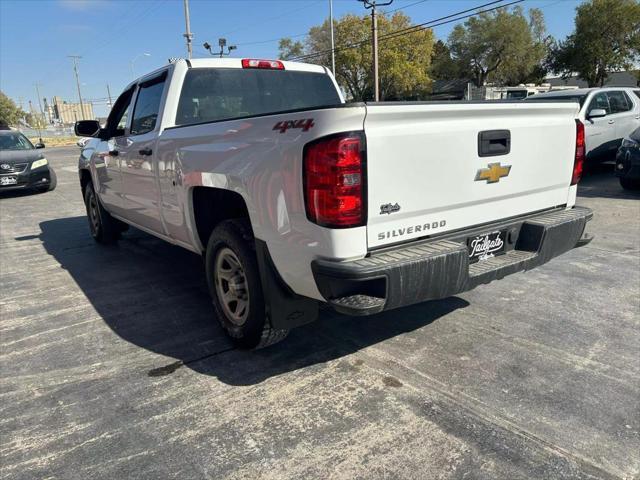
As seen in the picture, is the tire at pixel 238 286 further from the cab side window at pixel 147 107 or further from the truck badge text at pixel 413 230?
the cab side window at pixel 147 107

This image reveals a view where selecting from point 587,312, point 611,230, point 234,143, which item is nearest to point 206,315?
point 234,143

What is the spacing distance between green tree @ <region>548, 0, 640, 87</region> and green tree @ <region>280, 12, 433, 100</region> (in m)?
13.0

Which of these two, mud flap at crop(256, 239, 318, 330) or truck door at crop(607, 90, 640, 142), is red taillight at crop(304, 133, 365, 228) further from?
truck door at crop(607, 90, 640, 142)

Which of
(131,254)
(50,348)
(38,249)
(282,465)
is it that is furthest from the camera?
(38,249)

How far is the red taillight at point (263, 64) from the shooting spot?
4.44 metres

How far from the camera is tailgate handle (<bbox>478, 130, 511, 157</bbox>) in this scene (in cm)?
293

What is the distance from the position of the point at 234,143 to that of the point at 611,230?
18.2ft

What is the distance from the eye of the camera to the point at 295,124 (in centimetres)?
252

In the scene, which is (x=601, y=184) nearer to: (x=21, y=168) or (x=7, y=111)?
(x=21, y=168)

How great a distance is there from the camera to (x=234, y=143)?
9.84ft

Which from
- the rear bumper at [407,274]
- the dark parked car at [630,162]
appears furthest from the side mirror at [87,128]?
the dark parked car at [630,162]

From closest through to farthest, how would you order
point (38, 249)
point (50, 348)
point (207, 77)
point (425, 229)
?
1. point (425, 229)
2. point (50, 348)
3. point (207, 77)
4. point (38, 249)

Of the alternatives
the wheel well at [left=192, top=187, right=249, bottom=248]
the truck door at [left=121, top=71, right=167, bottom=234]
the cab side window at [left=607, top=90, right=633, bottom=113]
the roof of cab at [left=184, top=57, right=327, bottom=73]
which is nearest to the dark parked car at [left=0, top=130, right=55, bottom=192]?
the truck door at [left=121, top=71, right=167, bottom=234]

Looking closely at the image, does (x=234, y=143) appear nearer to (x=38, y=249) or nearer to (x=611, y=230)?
(x=38, y=249)
